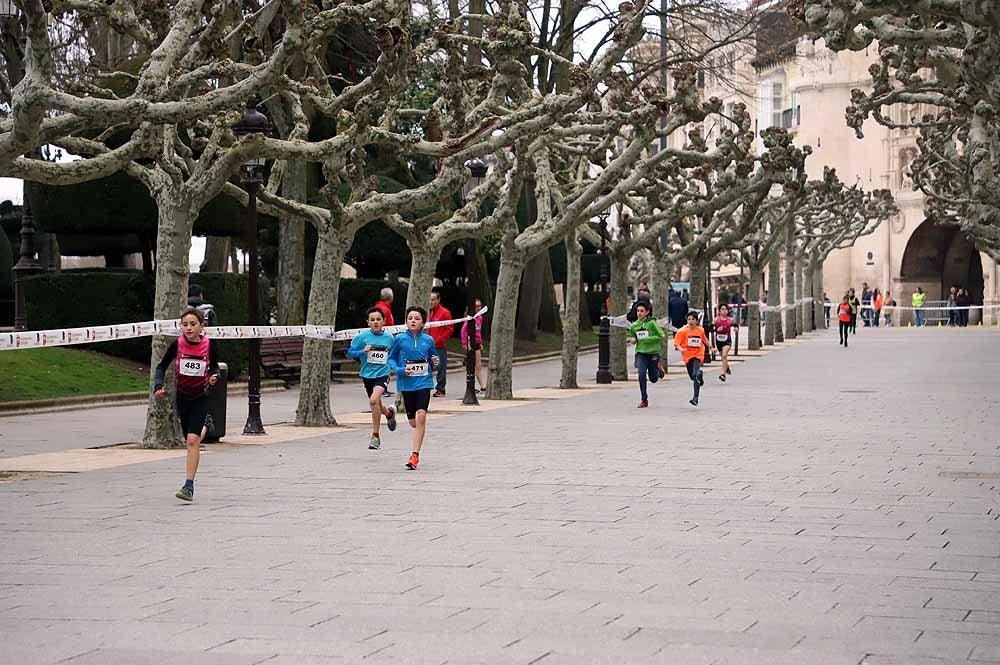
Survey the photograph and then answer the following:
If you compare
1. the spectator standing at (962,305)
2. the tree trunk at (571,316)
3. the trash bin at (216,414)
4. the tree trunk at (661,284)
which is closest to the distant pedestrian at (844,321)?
the tree trunk at (661,284)

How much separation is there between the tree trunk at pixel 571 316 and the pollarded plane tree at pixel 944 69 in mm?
5968

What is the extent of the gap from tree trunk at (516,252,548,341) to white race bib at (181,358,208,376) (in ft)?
98.3

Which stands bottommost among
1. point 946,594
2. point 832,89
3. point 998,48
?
point 946,594

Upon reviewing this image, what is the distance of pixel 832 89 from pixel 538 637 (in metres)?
80.1

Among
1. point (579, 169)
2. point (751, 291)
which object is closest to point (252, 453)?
point (579, 169)

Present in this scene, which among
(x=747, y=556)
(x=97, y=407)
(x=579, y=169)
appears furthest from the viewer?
(x=579, y=169)

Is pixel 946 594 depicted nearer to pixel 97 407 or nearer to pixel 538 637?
pixel 538 637

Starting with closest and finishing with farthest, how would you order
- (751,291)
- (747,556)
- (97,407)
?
(747,556) < (97,407) < (751,291)

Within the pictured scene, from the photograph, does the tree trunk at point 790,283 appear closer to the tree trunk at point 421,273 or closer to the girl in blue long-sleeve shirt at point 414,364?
the tree trunk at point 421,273

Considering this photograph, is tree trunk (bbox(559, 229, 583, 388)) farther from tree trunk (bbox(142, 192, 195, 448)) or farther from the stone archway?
the stone archway

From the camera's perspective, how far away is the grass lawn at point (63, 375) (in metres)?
24.7

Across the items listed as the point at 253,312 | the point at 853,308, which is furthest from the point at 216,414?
the point at 853,308

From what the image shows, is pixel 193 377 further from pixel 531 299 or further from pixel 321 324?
pixel 531 299

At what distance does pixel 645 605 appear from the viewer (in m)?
7.86
